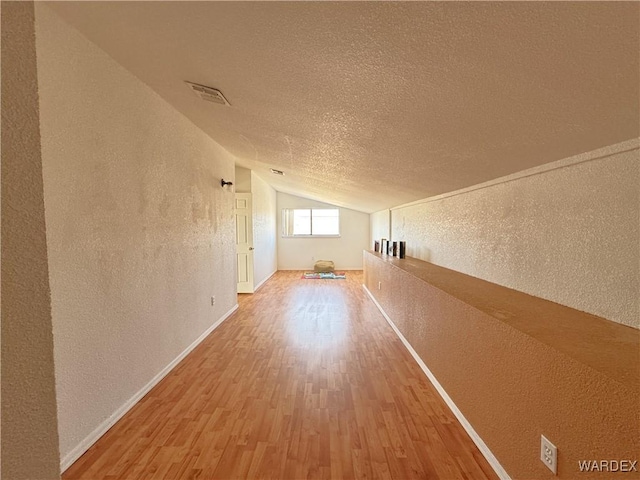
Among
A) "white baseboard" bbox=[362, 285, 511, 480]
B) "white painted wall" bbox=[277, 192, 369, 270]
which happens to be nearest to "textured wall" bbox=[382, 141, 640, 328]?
"white baseboard" bbox=[362, 285, 511, 480]

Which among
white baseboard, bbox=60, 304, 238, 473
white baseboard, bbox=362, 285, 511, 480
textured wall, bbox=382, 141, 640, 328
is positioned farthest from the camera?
white baseboard, bbox=60, 304, 238, 473

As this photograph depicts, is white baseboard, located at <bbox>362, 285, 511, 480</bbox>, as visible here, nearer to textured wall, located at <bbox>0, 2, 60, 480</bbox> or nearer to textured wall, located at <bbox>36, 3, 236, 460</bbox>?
textured wall, located at <bbox>0, 2, 60, 480</bbox>

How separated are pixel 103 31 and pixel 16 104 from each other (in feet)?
5.19

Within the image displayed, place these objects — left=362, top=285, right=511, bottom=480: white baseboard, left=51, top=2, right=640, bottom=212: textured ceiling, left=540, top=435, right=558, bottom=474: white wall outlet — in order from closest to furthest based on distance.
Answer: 1. left=51, top=2, right=640, bottom=212: textured ceiling
2. left=540, top=435, right=558, bottom=474: white wall outlet
3. left=362, top=285, right=511, bottom=480: white baseboard

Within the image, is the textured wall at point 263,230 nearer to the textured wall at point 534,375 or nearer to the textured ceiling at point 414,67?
the textured ceiling at point 414,67

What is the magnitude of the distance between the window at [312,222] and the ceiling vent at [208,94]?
6933mm

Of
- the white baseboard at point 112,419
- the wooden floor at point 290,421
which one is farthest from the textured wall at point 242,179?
the white baseboard at point 112,419

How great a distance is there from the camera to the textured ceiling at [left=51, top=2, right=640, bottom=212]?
91 cm

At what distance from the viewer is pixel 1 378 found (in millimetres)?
479

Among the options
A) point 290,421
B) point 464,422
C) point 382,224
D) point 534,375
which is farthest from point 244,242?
point 534,375

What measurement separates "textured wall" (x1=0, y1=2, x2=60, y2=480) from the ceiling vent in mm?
1725

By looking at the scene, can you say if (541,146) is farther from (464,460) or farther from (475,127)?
(464,460)

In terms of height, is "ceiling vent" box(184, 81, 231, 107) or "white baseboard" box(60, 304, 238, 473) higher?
"ceiling vent" box(184, 81, 231, 107)

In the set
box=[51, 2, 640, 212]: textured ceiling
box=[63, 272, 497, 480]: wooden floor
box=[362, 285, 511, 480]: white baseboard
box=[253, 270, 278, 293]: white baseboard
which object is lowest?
box=[253, 270, 278, 293]: white baseboard
